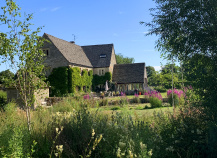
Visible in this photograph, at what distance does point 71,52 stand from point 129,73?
1106 centimetres

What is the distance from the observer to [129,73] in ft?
128

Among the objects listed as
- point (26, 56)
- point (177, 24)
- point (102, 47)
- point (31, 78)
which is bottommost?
point (31, 78)

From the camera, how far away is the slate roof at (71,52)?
3111 cm

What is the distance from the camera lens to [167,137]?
5.31m

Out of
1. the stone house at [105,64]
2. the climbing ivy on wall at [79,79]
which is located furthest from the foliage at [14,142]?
the stone house at [105,64]

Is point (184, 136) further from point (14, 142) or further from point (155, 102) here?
point (155, 102)

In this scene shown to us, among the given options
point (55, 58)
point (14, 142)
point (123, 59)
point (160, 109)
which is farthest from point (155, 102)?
point (123, 59)

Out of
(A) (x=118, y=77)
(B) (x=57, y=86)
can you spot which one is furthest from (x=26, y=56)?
(A) (x=118, y=77)

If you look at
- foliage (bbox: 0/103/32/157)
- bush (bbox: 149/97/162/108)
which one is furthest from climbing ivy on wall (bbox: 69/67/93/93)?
foliage (bbox: 0/103/32/157)

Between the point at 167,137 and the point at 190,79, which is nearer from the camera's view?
the point at 167,137

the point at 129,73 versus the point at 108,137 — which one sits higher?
the point at 129,73

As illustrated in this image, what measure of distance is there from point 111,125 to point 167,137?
140 centimetres

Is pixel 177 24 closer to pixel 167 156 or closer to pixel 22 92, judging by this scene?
pixel 167 156

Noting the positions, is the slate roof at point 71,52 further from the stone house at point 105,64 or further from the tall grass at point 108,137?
the tall grass at point 108,137
